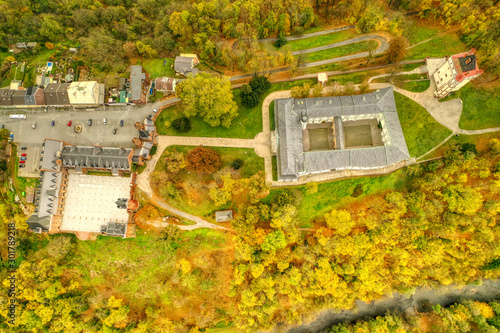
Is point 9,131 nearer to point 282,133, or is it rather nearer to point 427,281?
point 282,133

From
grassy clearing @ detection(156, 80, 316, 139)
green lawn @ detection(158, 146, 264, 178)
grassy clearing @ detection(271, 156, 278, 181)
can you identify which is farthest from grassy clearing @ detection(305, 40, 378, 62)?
green lawn @ detection(158, 146, 264, 178)

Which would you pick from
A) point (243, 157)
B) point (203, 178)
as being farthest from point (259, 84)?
point (203, 178)

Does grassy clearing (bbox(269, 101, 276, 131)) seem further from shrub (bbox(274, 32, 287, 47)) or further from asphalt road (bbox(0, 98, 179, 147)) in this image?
asphalt road (bbox(0, 98, 179, 147))

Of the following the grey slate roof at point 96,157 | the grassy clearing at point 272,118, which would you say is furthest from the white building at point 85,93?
the grassy clearing at point 272,118

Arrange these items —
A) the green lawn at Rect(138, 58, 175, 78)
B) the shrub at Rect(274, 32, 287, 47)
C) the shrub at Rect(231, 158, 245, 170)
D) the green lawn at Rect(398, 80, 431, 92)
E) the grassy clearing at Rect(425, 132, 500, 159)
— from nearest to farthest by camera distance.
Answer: the grassy clearing at Rect(425, 132, 500, 159) → the shrub at Rect(231, 158, 245, 170) → the green lawn at Rect(398, 80, 431, 92) → the green lawn at Rect(138, 58, 175, 78) → the shrub at Rect(274, 32, 287, 47)

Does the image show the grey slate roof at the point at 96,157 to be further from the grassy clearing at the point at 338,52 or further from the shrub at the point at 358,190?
the shrub at the point at 358,190

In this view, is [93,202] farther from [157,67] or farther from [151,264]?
[157,67]

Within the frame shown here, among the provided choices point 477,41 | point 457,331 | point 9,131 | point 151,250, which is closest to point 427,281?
point 457,331
